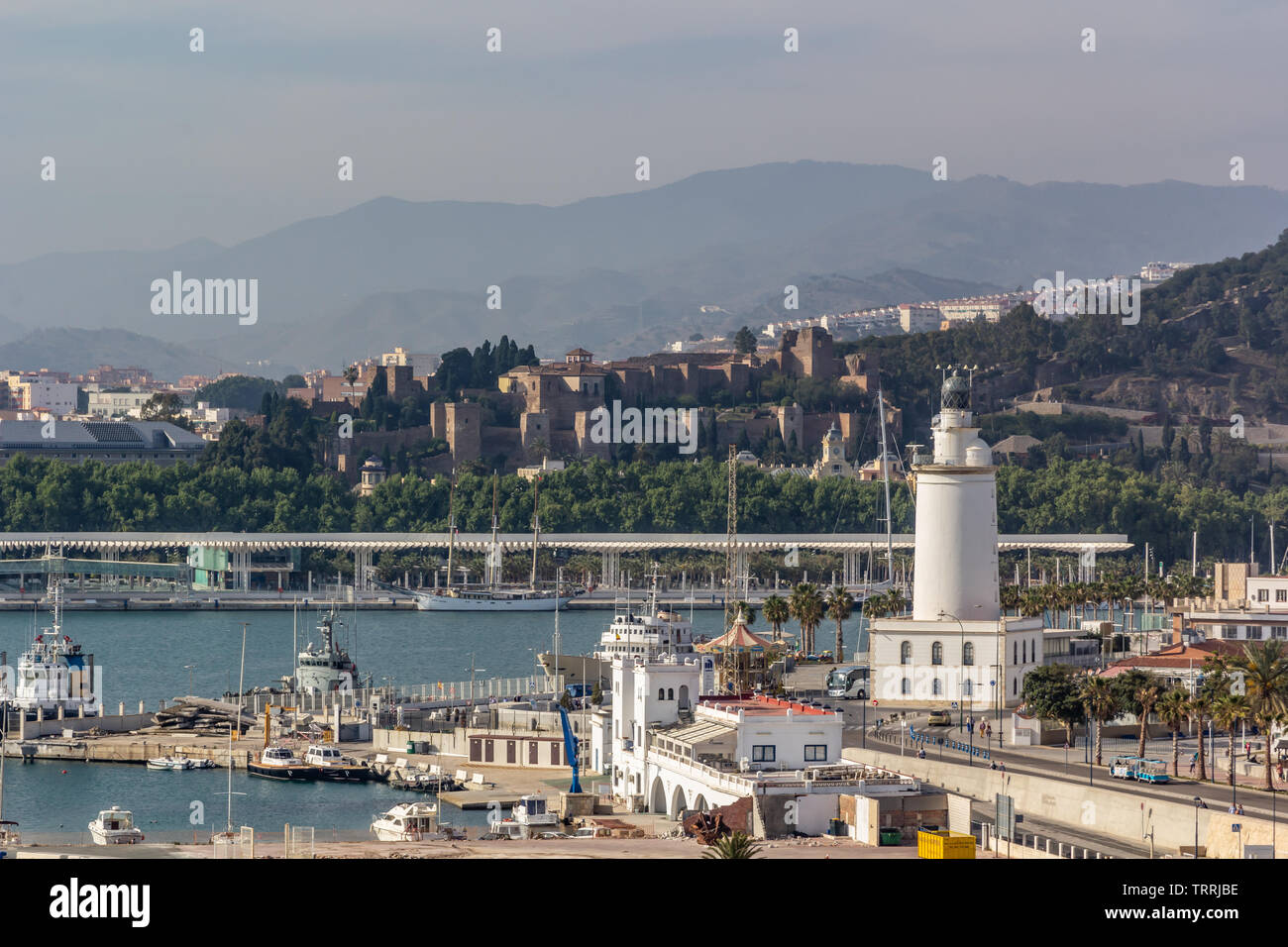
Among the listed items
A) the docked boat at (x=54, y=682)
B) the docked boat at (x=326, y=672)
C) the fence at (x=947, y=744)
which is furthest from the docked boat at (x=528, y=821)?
the docked boat at (x=326, y=672)

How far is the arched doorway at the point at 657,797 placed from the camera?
33.6 m

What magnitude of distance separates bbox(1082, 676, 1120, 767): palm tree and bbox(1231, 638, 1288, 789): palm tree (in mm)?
3257

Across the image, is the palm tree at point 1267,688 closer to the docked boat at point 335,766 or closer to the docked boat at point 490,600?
the docked boat at point 335,766

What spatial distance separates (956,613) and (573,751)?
9.08m

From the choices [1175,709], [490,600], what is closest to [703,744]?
[1175,709]

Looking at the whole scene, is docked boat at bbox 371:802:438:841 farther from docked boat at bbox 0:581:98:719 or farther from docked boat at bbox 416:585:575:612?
docked boat at bbox 416:585:575:612

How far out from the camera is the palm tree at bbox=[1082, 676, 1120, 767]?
34228mm

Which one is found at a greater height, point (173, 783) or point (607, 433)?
point (607, 433)

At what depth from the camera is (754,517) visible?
4914 inches

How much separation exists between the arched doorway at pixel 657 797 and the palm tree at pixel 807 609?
71.1 ft

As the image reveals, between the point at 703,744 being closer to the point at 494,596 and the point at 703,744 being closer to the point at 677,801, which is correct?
the point at 677,801
